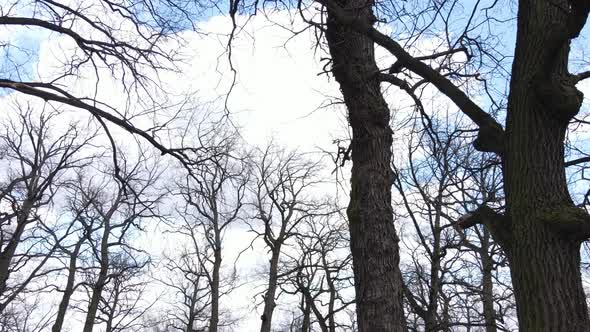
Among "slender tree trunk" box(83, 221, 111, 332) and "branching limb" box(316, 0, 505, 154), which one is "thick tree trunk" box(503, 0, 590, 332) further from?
"slender tree trunk" box(83, 221, 111, 332)

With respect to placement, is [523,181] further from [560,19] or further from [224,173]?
[224,173]

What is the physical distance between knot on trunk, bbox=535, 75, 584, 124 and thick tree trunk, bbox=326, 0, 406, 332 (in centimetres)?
131

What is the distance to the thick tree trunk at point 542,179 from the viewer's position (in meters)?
2.45

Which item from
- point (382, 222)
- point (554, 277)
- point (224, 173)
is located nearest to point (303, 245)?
point (224, 173)

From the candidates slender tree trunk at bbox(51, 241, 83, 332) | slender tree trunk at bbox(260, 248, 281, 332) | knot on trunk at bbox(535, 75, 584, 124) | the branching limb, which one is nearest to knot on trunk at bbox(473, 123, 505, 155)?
the branching limb

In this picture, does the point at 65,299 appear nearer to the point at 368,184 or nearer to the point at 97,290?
the point at 97,290

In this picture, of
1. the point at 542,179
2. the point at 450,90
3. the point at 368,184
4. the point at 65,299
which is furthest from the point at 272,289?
the point at 542,179

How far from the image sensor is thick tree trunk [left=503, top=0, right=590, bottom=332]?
245cm

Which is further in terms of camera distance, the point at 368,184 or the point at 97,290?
the point at 97,290

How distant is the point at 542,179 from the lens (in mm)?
2652

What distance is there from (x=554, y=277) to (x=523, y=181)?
0.55m

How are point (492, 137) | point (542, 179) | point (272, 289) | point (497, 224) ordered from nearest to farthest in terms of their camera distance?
point (542, 179), point (497, 224), point (492, 137), point (272, 289)

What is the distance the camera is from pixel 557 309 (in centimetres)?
240

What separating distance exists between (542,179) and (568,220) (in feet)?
0.95
